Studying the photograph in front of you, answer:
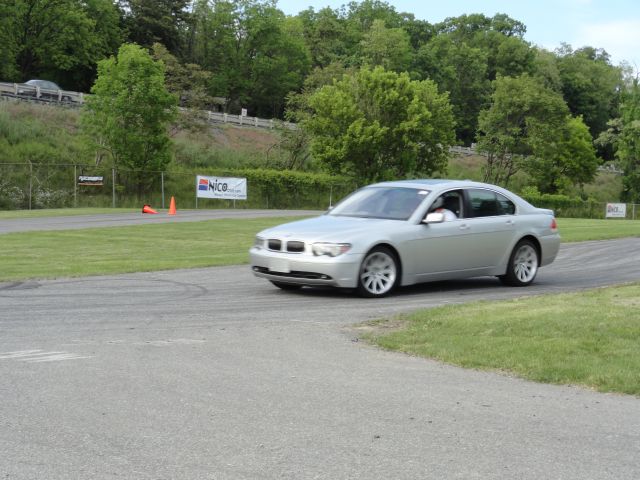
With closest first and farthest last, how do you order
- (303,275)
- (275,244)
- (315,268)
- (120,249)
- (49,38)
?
(315,268) < (303,275) < (275,244) < (120,249) < (49,38)

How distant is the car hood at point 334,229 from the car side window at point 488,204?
1.53 m

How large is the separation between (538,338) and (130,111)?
38479 mm

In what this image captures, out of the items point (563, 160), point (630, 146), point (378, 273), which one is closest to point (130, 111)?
point (378, 273)

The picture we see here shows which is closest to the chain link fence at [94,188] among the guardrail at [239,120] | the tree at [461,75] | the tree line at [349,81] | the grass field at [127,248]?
the tree line at [349,81]

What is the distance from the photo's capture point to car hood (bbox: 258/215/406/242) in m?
11.7

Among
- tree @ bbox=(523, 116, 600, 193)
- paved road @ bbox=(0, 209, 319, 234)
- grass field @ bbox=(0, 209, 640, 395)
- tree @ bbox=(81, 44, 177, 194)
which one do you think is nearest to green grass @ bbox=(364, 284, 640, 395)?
grass field @ bbox=(0, 209, 640, 395)

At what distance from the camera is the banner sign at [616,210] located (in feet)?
229

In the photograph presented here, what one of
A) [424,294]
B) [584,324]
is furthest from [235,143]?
[584,324]

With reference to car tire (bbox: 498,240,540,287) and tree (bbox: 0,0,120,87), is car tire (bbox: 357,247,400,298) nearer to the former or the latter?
car tire (bbox: 498,240,540,287)

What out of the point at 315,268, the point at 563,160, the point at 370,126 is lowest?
the point at 315,268

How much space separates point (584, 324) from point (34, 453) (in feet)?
18.8

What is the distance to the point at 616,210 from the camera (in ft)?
229

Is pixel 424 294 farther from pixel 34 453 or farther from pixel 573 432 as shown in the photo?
pixel 34 453

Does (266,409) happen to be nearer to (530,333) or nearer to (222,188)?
(530,333)
